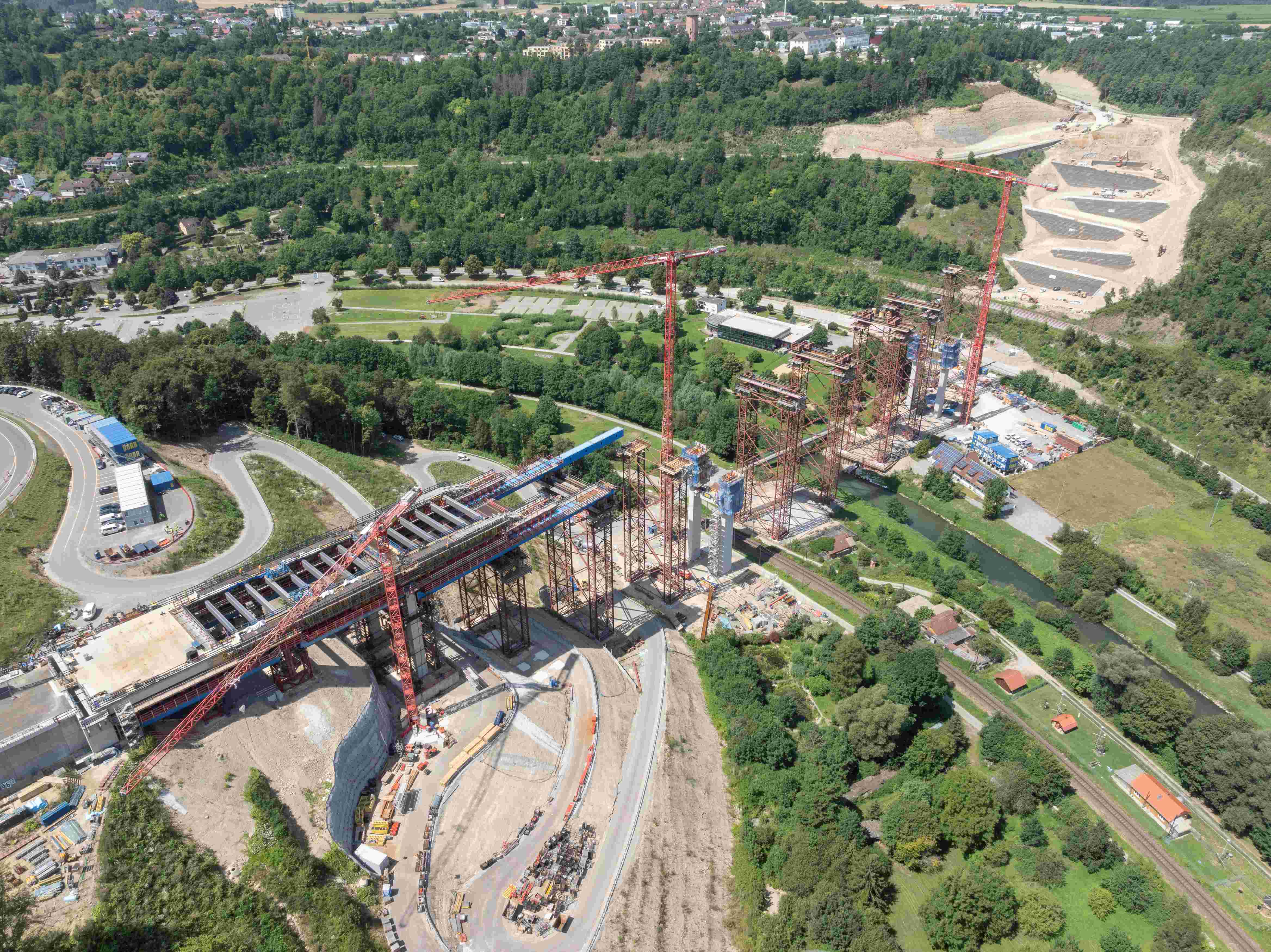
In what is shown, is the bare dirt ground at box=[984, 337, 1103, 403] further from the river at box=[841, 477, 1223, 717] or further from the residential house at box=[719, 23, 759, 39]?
the residential house at box=[719, 23, 759, 39]

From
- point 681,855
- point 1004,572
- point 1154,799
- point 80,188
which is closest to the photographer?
point 681,855

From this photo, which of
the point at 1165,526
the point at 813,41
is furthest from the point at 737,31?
the point at 1165,526

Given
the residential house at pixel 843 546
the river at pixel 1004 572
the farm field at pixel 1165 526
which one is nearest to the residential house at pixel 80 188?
the river at pixel 1004 572

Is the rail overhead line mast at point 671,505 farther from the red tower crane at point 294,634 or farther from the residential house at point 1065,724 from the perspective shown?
the residential house at point 1065,724

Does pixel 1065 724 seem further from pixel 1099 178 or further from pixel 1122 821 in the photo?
pixel 1099 178

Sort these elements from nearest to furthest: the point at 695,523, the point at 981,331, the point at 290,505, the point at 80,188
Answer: the point at 290,505 → the point at 695,523 → the point at 981,331 → the point at 80,188

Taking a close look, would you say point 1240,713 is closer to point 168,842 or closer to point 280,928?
point 280,928

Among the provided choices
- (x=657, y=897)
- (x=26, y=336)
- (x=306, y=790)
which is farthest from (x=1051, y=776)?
(x=26, y=336)
